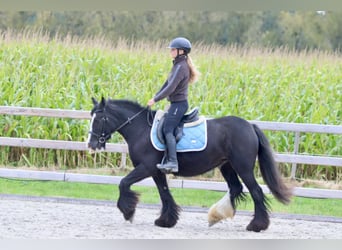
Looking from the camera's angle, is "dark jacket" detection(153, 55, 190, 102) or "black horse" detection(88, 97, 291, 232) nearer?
"dark jacket" detection(153, 55, 190, 102)

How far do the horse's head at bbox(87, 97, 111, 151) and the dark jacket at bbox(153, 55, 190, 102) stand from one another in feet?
2.33

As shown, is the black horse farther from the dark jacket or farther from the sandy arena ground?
the dark jacket

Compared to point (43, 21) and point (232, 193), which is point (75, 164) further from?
point (43, 21)

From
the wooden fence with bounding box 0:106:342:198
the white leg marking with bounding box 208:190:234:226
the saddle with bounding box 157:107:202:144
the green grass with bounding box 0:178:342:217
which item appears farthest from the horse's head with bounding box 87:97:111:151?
the wooden fence with bounding box 0:106:342:198

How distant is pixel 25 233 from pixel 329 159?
5.10m

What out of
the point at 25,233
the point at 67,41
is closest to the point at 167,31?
the point at 67,41

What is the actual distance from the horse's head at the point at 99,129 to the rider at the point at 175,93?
2.07 ft

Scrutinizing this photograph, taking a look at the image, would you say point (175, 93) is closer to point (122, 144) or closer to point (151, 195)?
point (151, 195)

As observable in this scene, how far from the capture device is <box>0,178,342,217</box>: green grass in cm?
1095

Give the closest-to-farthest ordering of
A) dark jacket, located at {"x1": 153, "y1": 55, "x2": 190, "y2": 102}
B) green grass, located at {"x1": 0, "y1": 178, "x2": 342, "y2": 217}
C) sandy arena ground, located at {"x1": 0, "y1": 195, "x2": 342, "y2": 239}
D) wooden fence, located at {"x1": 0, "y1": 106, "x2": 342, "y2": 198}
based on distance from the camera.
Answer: sandy arena ground, located at {"x1": 0, "y1": 195, "x2": 342, "y2": 239} → dark jacket, located at {"x1": 153, "y1": 55, "x2": 190, "y2": 102} → green grass, located at {"x1": 0, "y1": 178, "x2": 342, "y2": 217} → wooden fence, located at {"x1": 0, "y1": 106, "x2": 342, "y2": 198}

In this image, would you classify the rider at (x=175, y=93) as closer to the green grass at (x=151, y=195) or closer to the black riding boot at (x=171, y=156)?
the black riding boot at (x=171, y=156)

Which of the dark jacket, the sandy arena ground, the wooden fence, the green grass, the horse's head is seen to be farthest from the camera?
the wooden fence

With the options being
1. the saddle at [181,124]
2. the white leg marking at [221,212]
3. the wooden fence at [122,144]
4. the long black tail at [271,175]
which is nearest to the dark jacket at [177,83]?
the saddle at [181,124]

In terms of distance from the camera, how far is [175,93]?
890 centimetres
